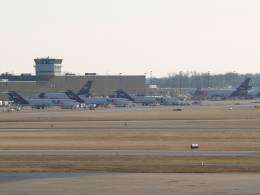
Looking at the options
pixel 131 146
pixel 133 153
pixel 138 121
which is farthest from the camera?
pixel 138 121

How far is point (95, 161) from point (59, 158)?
350 cm

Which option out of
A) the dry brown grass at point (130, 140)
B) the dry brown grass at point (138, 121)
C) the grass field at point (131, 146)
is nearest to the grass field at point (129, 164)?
the grass field at point (131, 146)

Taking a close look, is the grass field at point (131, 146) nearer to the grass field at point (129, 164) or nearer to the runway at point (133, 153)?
the grass field at point (129, 164)

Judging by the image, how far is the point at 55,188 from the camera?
125ft

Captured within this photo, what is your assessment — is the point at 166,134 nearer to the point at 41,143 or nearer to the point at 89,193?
the point at 41,143

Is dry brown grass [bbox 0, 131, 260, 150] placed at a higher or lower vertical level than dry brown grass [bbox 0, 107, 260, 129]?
lower

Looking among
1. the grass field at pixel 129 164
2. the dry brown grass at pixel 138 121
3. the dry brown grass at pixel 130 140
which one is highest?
the dry brown grass at pixel 138 121

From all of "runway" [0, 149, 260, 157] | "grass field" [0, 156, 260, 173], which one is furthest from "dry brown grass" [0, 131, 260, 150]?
"grass field" [0, 156, 260, 173]

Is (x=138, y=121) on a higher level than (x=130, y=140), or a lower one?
higher

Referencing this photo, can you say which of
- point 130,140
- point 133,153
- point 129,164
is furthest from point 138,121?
point 129,164

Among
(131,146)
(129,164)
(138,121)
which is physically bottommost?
(129,164)

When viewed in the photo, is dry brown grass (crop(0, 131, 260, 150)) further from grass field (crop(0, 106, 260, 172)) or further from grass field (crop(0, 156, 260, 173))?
grass field (crop(0, 156, 260, 173))

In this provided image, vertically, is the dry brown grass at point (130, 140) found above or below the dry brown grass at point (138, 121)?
below

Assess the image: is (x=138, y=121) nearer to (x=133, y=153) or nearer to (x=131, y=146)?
(x=131, y=146)
